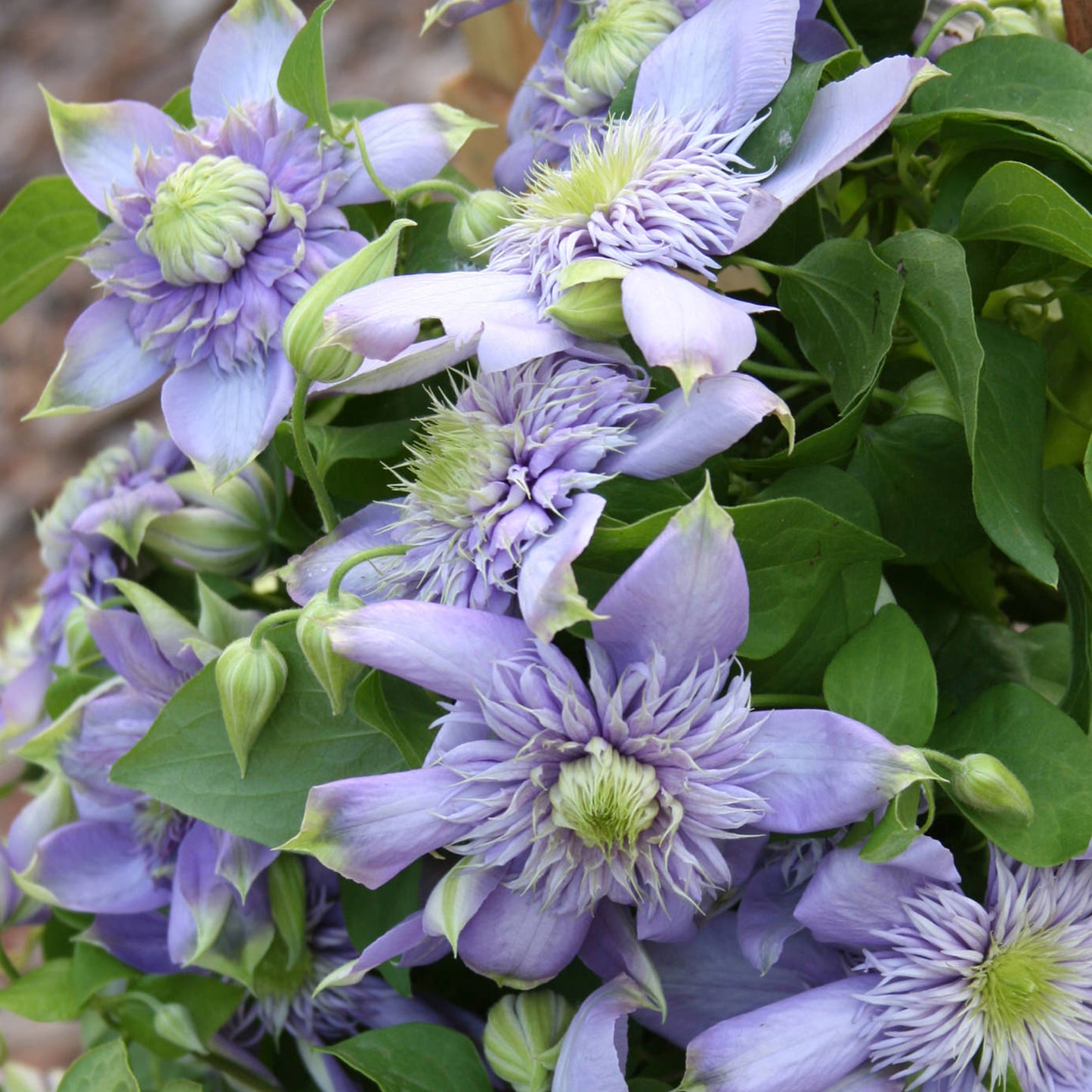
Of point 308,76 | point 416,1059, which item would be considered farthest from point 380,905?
point 308,76

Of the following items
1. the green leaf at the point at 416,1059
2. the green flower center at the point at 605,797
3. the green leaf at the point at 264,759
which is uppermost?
the green flower center at the point at 605,797

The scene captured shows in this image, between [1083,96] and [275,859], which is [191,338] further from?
[1083,96]

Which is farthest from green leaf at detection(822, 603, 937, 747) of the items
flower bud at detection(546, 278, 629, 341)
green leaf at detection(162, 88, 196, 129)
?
green leaf at detection(162, 88, 196, 129)

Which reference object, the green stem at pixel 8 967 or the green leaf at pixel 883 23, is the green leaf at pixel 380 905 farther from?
the green leaf at pixel 883 23

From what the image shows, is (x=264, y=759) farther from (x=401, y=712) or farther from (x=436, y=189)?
(x=436, y=189)

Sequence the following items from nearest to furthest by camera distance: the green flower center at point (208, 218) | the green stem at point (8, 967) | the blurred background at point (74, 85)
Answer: the green flower center at point (208, 218) → the green stem at point (8, 967) → the blurred background at point (74, 85)

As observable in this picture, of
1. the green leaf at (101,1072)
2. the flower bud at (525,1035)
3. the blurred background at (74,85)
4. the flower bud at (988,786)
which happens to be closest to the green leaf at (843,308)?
the flower bud at (988,786)

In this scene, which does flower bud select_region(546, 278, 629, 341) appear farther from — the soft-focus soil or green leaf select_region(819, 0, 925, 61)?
the soft-focus soil
